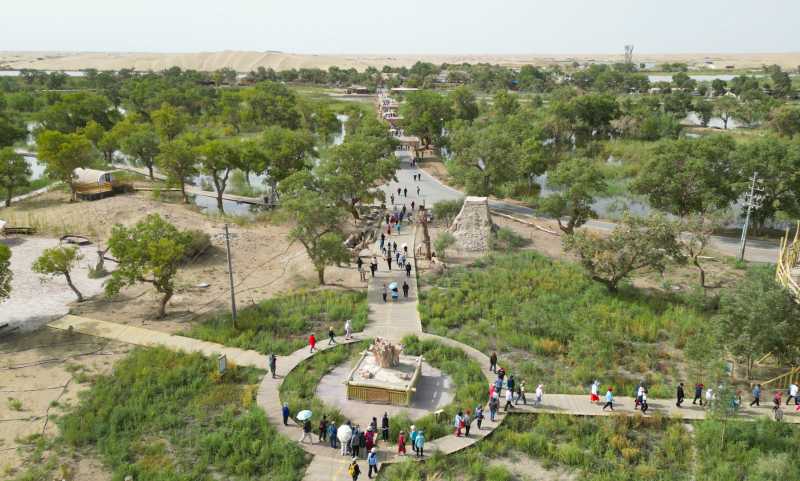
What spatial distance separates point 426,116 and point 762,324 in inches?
2196

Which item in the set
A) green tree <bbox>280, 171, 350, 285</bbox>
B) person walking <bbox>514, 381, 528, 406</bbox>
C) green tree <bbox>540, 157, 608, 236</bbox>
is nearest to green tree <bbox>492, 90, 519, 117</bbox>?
green tree <bbox>540, 157, 608, 236</bbox>

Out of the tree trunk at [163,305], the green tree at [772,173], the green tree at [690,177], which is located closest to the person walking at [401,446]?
the tree trunk at [163,305]

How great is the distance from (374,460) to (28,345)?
18705mm

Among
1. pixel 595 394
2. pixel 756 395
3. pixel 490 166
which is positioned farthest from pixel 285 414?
pixel 490 166

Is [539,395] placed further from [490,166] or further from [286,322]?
[490,166]

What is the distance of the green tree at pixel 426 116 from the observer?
240 feet

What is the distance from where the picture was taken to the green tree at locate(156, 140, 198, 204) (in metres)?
48.6

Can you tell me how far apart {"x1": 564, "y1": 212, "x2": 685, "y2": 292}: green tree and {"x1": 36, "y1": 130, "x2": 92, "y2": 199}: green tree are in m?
43.4

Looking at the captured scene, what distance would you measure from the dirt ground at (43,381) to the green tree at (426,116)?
176 feet

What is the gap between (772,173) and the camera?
4019 centimetres

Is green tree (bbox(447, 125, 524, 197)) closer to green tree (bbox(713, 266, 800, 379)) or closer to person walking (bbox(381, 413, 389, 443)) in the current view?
green tree (bbox(713, 266, 800, 379))

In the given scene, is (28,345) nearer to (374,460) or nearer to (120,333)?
(120,333)

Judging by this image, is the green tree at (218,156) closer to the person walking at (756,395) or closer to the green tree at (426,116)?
the green tree at (426,116)

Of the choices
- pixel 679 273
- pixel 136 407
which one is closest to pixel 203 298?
pixel 136 407
